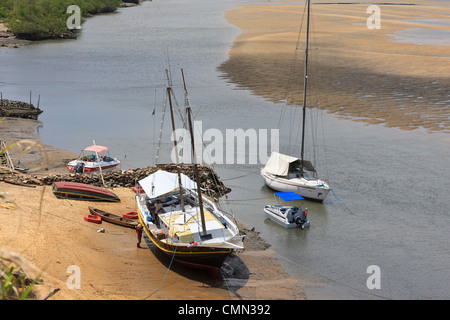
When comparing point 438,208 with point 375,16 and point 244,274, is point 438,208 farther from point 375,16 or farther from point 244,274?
point 375,16

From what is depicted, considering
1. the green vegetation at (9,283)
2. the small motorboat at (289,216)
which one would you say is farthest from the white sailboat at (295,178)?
the green vegetation at (9,283)

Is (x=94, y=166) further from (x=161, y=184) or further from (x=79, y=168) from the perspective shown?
(x=161, y=184)

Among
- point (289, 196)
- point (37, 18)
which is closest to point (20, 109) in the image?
point (289, 196)

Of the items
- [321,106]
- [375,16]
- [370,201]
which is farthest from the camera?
[375,16]

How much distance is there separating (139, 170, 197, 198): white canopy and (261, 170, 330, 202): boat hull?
28.2 feet

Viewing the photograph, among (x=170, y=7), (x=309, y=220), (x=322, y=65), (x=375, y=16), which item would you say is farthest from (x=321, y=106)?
(x=170, y=7)

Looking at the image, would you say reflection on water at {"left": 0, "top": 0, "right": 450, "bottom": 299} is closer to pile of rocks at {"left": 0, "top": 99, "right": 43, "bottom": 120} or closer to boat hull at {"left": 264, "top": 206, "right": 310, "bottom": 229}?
boat hull at {"left": 264, "top": 206, "right": 310, "bottom": 229}

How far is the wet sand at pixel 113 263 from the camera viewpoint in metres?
19.5

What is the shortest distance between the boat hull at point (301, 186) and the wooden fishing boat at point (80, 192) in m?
10.1

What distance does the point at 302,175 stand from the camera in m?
34.4

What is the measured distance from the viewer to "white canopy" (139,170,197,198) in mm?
26034

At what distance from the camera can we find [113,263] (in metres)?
22.0

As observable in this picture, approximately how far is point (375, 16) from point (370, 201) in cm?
9478

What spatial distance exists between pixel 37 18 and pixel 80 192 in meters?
83.3
